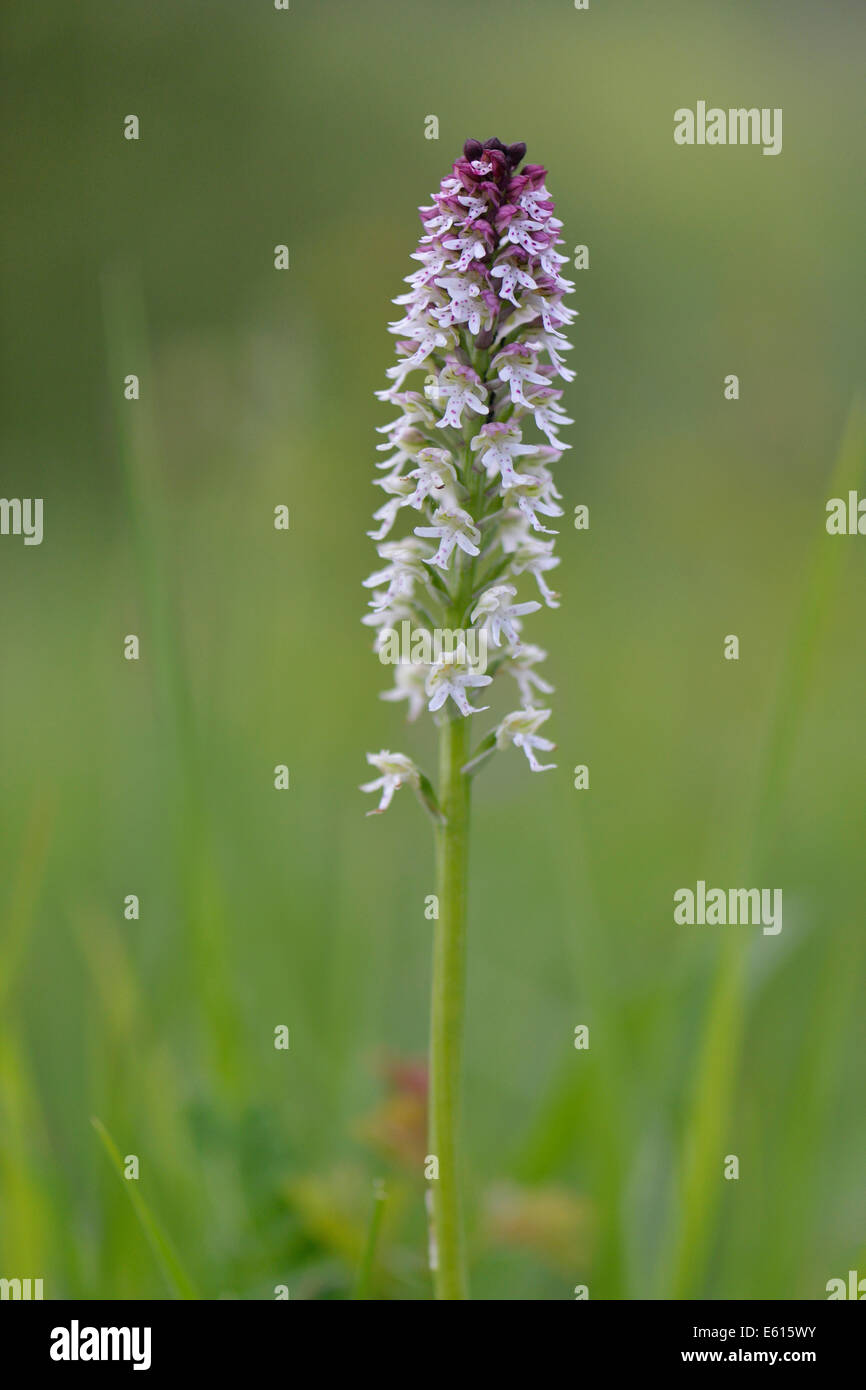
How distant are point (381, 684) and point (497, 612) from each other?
5912 millimetres

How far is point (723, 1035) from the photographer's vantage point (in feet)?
10.3

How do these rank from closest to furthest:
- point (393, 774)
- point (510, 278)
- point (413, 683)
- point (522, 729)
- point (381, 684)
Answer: point (510, 278)
point (393, 774)
point (522, 729)
point (413, 683)
point (381, 684)

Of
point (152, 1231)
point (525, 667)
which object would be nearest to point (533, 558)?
point (525, 667)

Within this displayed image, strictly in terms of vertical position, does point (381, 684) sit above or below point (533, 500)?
above

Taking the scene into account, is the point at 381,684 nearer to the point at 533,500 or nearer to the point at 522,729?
the point at 522,729

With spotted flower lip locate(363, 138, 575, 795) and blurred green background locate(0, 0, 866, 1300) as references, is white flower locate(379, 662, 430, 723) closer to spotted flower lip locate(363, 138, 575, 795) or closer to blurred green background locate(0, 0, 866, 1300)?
spotted flower lip locate(363, 138, 575, 795)

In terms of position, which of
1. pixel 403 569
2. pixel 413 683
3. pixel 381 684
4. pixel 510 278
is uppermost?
pixel 381 684

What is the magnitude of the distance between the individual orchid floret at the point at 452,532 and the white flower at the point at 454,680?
0.63 ft

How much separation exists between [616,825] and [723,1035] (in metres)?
4.35

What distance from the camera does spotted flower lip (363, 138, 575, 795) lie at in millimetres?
2551

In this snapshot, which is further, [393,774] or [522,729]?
[522,729]

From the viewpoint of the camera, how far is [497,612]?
267 cm

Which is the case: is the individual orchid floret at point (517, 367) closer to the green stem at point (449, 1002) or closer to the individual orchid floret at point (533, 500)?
the individual orchid floret at point (533, 500)

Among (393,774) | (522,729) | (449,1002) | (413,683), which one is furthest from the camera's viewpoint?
(413,683)
